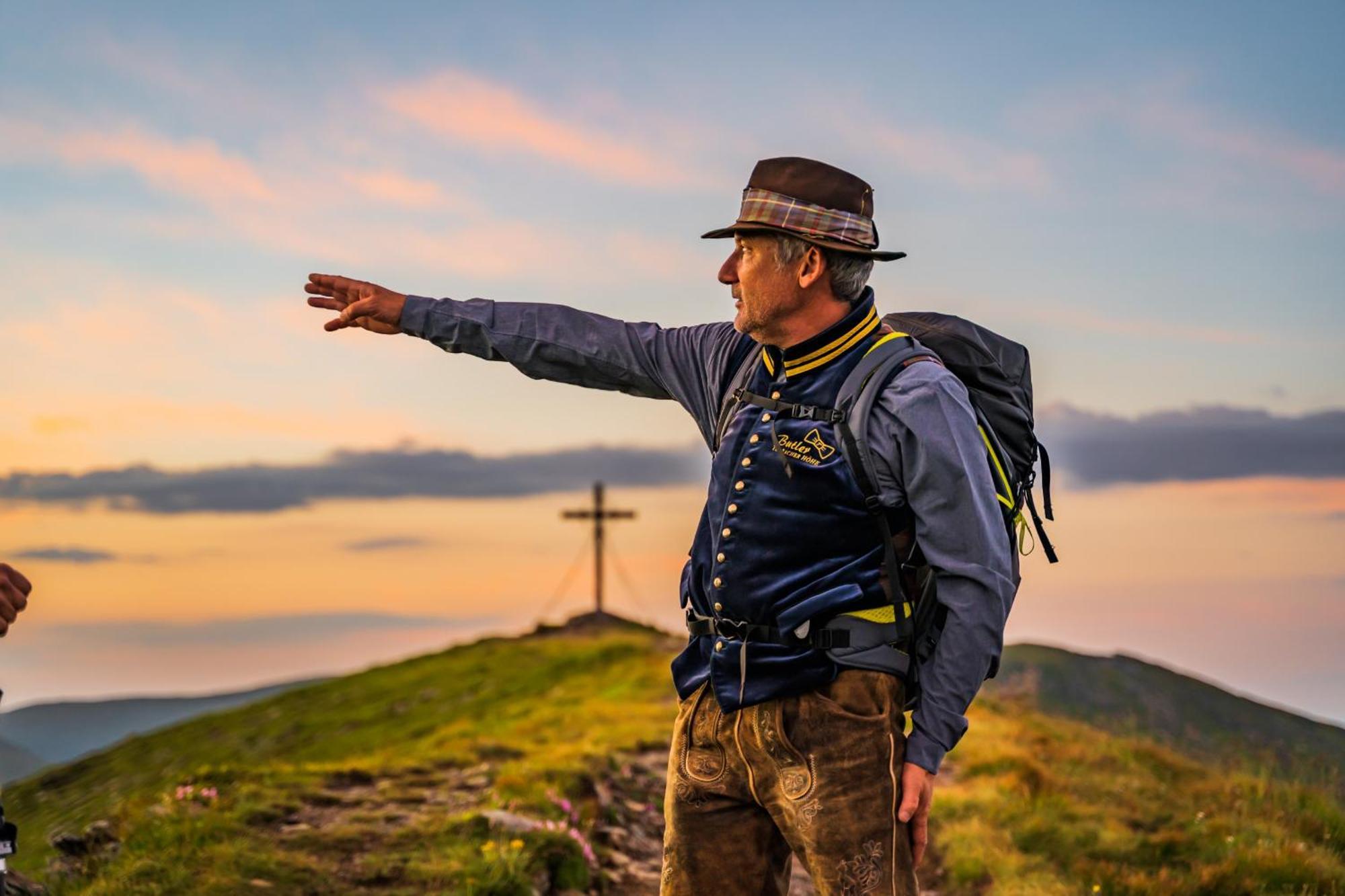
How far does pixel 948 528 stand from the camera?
4219 millimetres

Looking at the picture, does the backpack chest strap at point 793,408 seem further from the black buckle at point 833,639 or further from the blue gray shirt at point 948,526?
the black buckle at point 833,639

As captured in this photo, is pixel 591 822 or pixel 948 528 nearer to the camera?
pixel 948 528

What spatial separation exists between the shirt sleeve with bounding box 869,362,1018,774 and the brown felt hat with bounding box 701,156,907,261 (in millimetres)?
555

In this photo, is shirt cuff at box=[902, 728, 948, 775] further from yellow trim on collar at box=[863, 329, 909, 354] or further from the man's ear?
the man's ear

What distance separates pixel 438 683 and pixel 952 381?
26398mm

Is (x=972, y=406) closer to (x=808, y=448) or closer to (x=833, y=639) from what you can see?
(x=808, y=448)

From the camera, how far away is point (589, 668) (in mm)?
25406

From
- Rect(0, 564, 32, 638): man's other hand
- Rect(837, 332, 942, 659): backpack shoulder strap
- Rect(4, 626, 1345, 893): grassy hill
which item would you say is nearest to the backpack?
Rect(837, 332, 942, 659): backpack shoulder strap

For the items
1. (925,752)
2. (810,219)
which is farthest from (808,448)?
(925,752)

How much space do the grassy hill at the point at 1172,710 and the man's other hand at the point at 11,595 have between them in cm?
1123

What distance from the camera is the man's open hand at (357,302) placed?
5.37 metres

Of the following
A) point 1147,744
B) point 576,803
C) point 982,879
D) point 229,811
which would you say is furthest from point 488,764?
point 1147,744

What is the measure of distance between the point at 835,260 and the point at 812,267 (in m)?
0.08

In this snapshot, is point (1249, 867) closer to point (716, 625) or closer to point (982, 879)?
point (982, 879)
